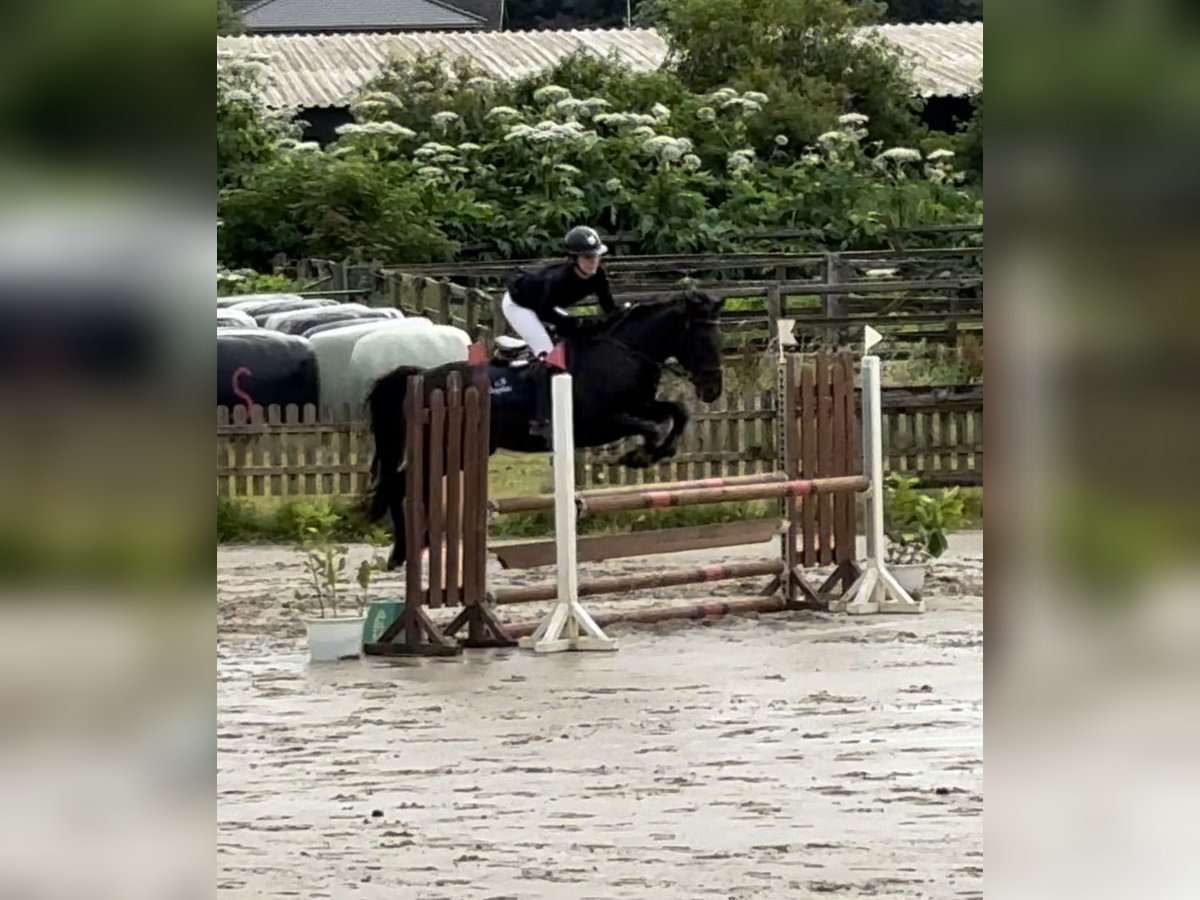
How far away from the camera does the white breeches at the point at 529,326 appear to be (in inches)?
361

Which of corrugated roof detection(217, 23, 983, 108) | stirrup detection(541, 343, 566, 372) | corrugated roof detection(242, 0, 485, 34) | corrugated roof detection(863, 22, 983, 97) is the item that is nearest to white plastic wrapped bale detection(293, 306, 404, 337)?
stirrup detection(541, 343, 566, 372)

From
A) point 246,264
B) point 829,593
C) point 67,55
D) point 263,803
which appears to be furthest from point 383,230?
point 67,55

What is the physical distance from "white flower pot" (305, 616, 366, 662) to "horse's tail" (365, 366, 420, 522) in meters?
1.32

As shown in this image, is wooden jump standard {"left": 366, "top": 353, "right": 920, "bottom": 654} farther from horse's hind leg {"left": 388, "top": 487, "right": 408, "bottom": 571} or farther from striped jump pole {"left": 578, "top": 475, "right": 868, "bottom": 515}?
horse's hind leg {"left": 388, "top": 487, "right": 408, "bottom": 571}

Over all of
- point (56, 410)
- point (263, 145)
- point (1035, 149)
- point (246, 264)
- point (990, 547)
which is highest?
point (263, 145)

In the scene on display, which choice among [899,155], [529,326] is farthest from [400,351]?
[899,155]

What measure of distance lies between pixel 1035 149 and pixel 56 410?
688 millimetres

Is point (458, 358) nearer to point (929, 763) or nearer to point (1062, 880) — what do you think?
point (929, 763)

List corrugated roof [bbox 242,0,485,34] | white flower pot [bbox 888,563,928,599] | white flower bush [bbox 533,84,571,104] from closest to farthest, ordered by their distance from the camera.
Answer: white flower pot [bbox 888,563,928,599] < white flower bush [bbox 533,84,571,104] < corrugated roof [bbox 242,0,485,34]

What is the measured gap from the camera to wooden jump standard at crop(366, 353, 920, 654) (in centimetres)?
715

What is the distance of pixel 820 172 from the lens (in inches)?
716

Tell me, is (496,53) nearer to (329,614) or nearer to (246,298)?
(246,298)

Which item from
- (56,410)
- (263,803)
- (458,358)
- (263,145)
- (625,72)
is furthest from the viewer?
(625,72)

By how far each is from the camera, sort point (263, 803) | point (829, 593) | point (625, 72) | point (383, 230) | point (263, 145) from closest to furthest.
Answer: point (263, 803) < point (829, 593) < point (383, 230) < point (263, 145) < point (625, 72)
